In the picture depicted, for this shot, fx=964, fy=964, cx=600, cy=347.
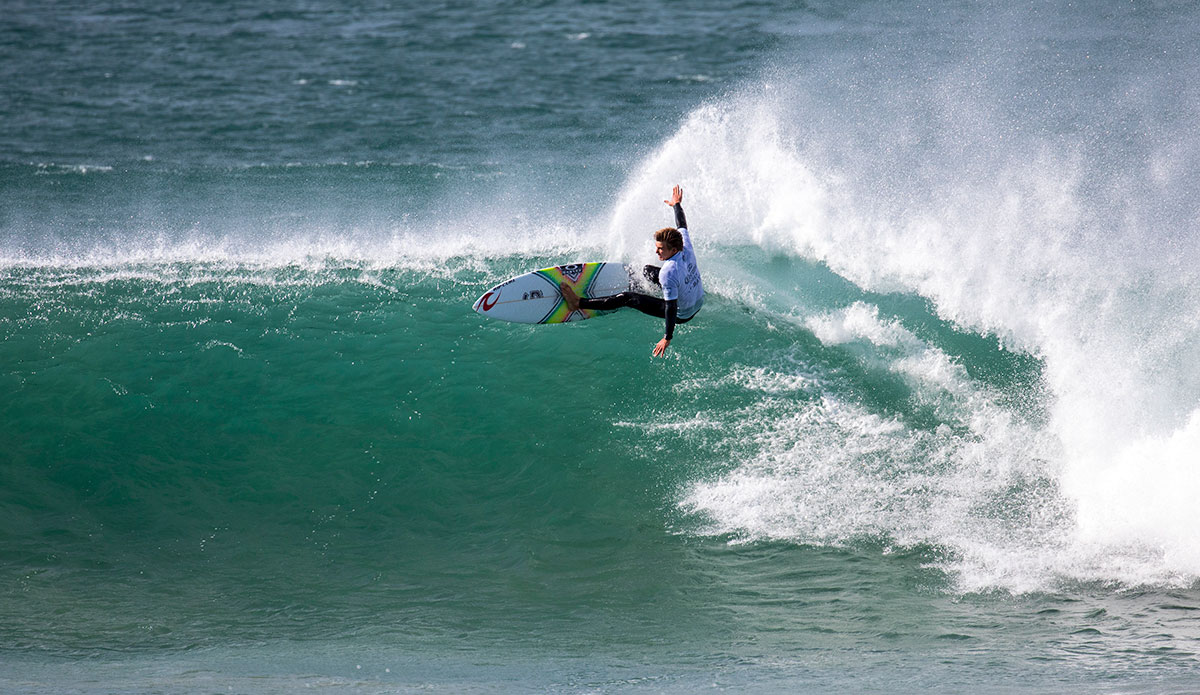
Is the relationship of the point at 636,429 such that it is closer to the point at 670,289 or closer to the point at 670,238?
the point at 670,289

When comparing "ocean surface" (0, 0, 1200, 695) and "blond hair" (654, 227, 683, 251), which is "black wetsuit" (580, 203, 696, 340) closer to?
"blond hair" (654, 227, 683, 251)

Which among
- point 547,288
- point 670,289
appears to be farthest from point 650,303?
point 547,288

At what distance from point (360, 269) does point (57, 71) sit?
17.6m

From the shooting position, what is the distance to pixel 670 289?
8180mm

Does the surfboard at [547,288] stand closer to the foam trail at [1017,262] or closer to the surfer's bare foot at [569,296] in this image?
the surfer's bare foot at [569,296]

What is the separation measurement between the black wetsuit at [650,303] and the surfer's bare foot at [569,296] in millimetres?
51

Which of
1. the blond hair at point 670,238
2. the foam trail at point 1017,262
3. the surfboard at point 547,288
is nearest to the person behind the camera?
the foam trail at point 1017,262

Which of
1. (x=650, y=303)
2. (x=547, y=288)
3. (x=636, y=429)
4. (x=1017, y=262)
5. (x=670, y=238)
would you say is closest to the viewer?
(x=670, y=238)

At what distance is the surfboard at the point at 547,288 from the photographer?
9422 mm

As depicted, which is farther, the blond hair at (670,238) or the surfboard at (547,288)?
the surfboard at (547,288)

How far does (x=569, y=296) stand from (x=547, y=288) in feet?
0.75

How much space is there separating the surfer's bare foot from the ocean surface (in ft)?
2.31

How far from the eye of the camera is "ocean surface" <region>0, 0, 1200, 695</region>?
673 cm

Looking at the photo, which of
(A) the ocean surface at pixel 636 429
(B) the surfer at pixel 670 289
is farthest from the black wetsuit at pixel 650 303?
(A) the ocean surface at pixel 636 429
